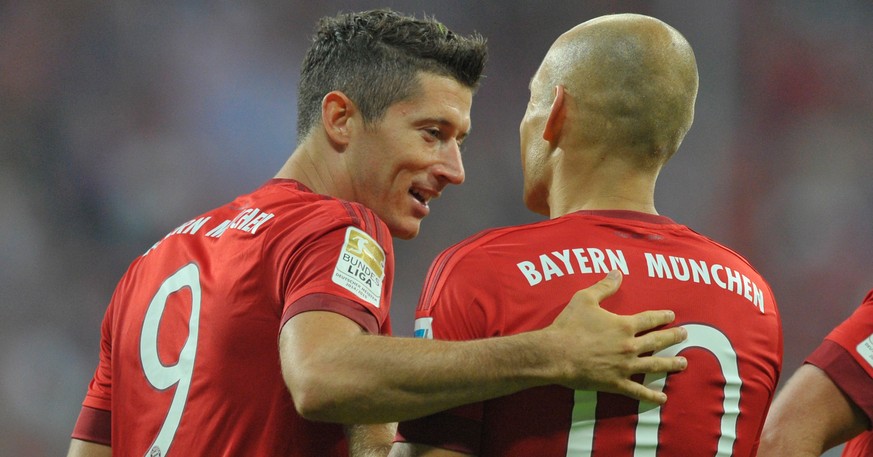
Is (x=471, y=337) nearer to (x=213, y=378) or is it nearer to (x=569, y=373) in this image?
(x=569, y=373)

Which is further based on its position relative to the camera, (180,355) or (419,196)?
(419,196)

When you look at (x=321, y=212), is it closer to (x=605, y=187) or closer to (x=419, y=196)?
(x=605, y=187)

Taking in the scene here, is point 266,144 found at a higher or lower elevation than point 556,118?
lower

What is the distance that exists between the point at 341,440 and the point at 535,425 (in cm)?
53

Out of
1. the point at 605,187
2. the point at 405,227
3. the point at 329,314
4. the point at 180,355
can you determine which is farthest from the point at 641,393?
the point at 405,227

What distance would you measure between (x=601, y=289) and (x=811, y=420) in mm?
950

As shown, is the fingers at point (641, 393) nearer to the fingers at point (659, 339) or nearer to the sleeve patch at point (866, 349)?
the fingers at point (659, 339)

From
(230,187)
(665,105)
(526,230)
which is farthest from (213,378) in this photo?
(230,187)

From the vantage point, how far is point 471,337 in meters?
1.97

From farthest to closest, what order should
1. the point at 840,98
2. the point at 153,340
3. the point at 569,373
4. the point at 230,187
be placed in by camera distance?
the point at 840,98, the point at 230,187, the point at 153,340, the point at 569,373

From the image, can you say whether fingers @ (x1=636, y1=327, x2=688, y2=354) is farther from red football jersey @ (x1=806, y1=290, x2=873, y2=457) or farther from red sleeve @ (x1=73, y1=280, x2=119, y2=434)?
red sleeve @ (x1=73, y1=280, x2=119, y2=434)

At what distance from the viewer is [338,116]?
2820 mm

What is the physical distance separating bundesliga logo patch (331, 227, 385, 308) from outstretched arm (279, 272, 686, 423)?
0.18 m

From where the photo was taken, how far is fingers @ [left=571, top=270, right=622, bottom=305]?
74.9 inches
